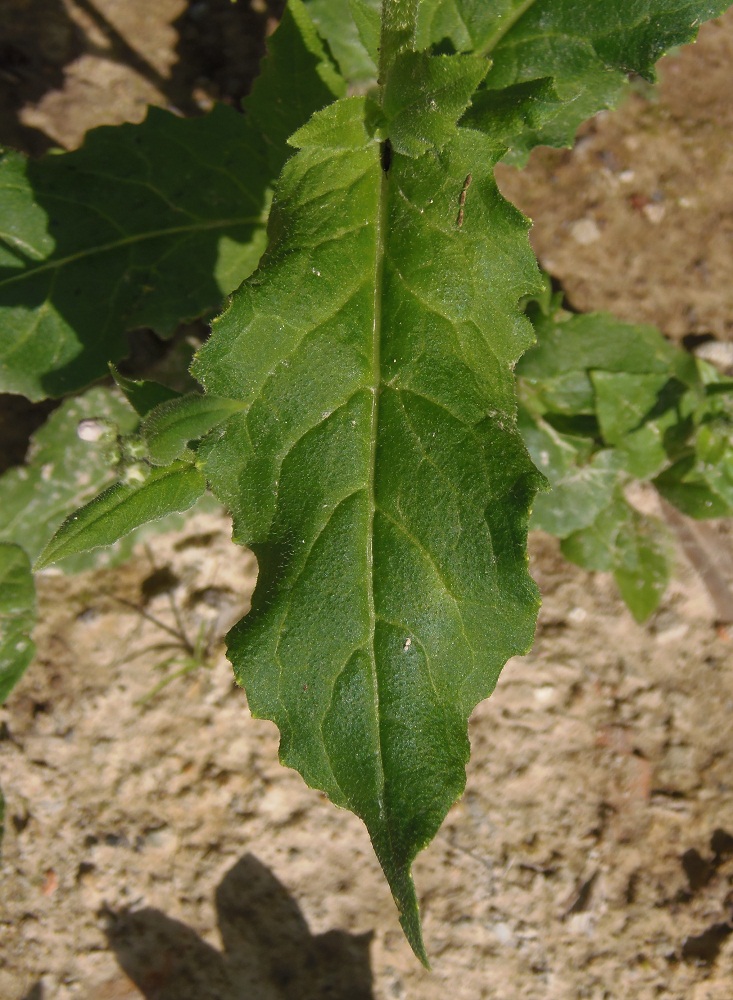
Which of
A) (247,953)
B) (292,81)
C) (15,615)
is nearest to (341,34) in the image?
(292,81)

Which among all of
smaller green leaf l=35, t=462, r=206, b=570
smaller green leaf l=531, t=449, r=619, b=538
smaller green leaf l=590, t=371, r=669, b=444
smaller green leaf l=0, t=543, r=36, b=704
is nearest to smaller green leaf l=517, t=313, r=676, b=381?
smaller green leaf l=590, t=371, r=669, b=444

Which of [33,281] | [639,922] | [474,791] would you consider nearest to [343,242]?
[33,281]

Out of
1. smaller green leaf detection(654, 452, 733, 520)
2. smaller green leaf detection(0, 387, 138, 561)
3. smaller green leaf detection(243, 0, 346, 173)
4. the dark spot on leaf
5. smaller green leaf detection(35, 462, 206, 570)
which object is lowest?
smaller green leaf detection(654, 452, 733, 520)

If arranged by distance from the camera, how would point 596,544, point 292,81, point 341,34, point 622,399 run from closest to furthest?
point 292,81 < point 341,34 < point 622,399 < point 596,544

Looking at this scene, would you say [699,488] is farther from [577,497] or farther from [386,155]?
[386,155]

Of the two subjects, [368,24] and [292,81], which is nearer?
[368,24]

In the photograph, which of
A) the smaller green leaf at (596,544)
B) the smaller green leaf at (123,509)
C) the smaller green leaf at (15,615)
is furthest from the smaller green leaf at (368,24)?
the smaller green leaf at (15,615)

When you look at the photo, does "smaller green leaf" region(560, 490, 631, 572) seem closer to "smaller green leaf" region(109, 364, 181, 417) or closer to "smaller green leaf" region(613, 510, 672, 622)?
"smaller green leaf" region(613, 510, 672, 622)
